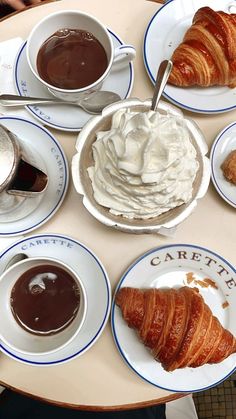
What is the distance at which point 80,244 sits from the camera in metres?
1.16

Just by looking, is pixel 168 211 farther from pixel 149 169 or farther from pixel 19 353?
pixel 19 353

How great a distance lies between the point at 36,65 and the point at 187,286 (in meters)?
0.61

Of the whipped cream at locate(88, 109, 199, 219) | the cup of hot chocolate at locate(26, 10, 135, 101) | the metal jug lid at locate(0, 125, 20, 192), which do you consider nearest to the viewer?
the whipped cream at locate(88, 109, 199, 219)

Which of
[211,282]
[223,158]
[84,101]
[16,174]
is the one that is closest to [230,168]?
[223,158]

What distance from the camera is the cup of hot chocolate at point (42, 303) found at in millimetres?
1091

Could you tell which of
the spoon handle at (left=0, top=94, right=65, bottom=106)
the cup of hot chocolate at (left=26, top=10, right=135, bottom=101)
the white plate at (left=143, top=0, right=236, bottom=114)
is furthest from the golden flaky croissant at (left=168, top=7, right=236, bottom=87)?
the spoon handle at (left=0, top=94, right=65, bottom=106)

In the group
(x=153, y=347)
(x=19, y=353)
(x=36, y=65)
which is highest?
(x=36, y=65)

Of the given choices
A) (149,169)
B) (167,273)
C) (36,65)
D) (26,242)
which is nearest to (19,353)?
(26,242)

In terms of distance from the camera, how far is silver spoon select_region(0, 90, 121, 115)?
120 centimetres

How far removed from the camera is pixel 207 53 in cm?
125

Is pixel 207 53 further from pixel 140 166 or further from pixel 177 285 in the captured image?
pixel 177 285

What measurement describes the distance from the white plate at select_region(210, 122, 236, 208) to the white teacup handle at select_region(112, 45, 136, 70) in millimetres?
276

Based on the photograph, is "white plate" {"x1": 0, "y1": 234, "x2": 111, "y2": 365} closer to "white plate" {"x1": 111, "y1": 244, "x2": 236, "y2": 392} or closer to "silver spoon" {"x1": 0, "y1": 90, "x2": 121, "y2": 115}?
"white plate" {"x1": 111, "y1": 244, "x2": 236, "y2": 392}

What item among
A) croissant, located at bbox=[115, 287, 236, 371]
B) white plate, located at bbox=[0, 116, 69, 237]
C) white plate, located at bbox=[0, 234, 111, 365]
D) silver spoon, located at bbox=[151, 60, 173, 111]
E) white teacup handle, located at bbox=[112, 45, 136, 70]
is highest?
white teacup handle, located at bbox=[112, 45, 136, 70]
